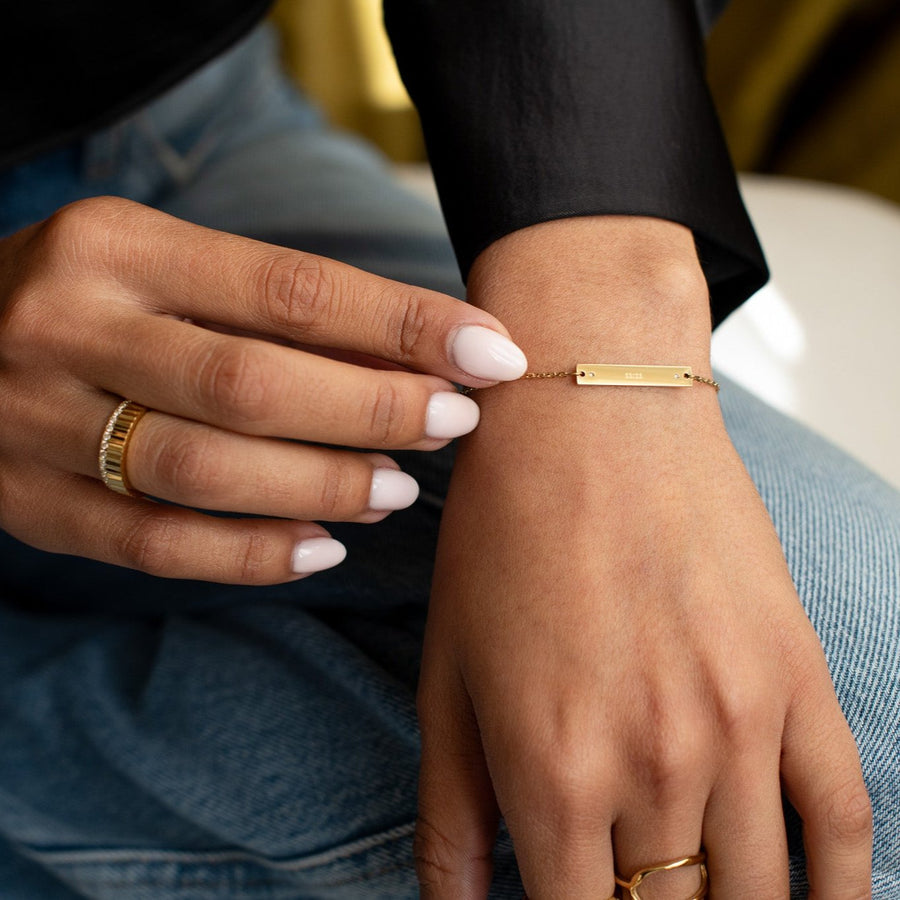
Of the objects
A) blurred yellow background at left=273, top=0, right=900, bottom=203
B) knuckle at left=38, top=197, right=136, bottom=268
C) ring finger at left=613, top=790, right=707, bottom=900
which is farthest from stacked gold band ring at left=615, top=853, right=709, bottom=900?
blurred yellow background at left=273, top=0, right=900, bottom=203

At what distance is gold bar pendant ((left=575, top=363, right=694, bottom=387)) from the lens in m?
0.61

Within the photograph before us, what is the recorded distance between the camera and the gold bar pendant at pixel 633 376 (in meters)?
0.61

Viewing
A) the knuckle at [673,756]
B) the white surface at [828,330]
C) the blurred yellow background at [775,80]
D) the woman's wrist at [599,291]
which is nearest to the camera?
the knuckle at [673,756]

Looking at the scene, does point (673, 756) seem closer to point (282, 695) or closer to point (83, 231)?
point (282, 695)

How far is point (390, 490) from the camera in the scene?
591 millimetres

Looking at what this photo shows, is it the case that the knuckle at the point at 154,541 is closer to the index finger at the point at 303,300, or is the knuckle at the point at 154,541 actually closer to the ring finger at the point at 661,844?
the index finger at the point at 303,300

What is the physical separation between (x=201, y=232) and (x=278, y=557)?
248mm

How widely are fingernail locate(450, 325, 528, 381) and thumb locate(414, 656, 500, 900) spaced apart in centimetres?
23

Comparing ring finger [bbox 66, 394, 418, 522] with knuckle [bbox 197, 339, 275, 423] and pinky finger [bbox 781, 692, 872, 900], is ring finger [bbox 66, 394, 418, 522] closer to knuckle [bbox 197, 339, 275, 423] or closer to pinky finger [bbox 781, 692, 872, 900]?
knuckle [bbox 197, 339, 275, 423]

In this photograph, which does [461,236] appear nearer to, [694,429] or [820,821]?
[694,429]

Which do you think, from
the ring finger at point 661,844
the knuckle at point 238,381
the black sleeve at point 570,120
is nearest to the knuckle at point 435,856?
the ring finger at point 661,844

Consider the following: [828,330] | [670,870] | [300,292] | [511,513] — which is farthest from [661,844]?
[828,330]

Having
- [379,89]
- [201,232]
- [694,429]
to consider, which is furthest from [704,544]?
[379,89]

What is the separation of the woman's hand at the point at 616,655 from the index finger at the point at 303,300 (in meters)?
0.07
